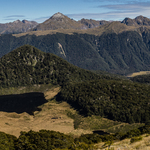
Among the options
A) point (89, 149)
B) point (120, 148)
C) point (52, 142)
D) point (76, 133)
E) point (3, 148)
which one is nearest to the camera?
point (120, 148)

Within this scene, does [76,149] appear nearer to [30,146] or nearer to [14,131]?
[30,146]

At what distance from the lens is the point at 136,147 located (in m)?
77.2

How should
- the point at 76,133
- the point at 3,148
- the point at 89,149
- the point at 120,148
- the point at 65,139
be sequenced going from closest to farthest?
the point at 120,148 → the point at 89,149 → the point at 3,148 → the point at 65,139 → the point at 76,133

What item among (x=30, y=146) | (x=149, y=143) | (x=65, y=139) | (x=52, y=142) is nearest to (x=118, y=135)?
(x=65, y=139)

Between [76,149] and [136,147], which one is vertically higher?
[136,147]

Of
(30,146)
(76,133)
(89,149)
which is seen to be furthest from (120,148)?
(76,133)

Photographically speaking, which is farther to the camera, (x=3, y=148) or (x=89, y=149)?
(x=3, y=148)

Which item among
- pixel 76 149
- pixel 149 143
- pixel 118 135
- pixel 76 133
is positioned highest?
pixel 149 143

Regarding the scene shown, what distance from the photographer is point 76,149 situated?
9750 cm

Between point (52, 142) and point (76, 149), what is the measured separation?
3882 cm

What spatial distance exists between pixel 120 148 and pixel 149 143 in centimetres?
1174

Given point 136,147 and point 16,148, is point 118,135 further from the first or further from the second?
point 136,147

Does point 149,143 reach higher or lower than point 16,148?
higher

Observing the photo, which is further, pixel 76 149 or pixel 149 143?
pixel 76 149
